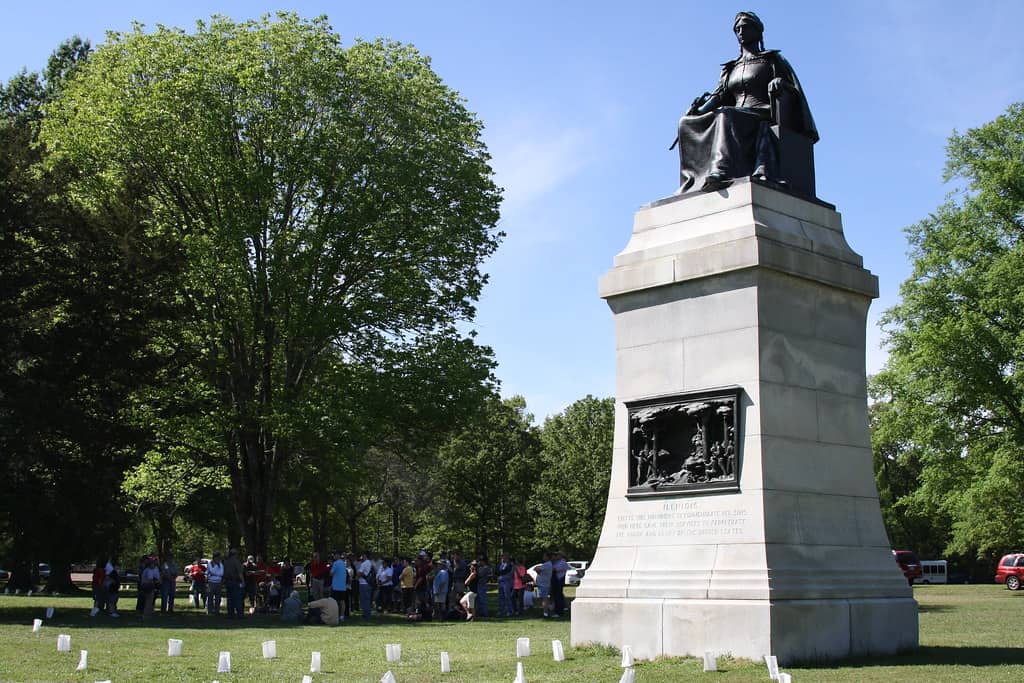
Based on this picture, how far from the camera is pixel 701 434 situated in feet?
45.9

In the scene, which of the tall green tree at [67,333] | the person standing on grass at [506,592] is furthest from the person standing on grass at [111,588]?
the person standing on grass at [506,592]

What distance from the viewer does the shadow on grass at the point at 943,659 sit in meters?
12.6

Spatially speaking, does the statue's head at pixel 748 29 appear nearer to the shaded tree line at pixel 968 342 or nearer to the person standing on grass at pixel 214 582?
the person standing on grass at pixel 214 582

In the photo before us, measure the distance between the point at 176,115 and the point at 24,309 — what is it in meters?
7.07

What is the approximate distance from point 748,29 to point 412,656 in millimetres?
10140

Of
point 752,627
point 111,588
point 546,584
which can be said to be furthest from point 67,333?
point 752,627

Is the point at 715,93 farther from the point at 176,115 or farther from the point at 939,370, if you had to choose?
the point at 939,370

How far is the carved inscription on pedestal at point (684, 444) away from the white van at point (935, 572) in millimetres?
63633

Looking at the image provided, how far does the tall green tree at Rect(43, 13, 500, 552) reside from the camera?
107 ft

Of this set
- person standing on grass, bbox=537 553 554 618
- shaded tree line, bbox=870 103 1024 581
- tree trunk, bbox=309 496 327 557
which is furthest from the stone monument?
tree trunk, bbox=309 496 327 557

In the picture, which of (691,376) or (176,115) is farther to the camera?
(176,115)

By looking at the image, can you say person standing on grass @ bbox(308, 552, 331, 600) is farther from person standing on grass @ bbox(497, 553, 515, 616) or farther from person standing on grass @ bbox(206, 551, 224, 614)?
person standing on grass @ bbox(497, 553, 515, 616)

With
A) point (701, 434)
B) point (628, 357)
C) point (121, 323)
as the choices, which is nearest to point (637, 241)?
point (628, 357)

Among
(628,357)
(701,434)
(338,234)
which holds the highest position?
(338,234)
